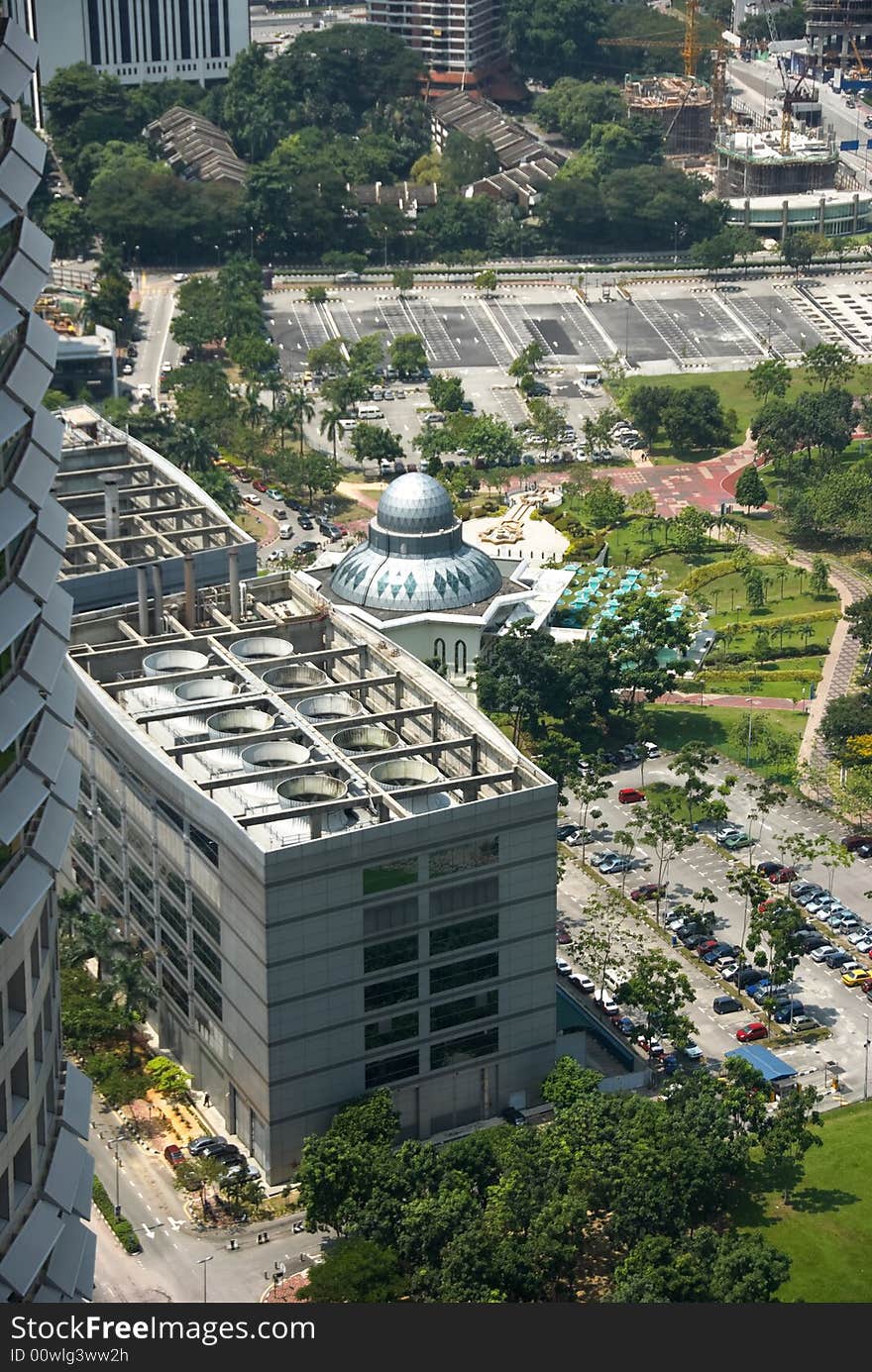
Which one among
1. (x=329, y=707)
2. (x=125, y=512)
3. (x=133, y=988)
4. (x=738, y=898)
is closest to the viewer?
(x=133, y=988)

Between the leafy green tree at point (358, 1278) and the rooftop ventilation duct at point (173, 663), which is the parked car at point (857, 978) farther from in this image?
the leafy green tree at point (358, 1278)

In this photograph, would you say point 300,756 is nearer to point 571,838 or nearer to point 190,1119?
point 190,1119

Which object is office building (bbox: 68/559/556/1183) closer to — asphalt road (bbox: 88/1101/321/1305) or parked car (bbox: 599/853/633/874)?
asphalt road (bbox: 88/1101/321/1305)

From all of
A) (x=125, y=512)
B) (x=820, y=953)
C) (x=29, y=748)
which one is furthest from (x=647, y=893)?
(x=29, y=748)

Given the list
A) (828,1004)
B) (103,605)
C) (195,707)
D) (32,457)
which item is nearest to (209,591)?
(103,605)

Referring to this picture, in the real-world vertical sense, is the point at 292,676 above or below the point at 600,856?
above

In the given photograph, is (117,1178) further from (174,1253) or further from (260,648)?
(260,648)

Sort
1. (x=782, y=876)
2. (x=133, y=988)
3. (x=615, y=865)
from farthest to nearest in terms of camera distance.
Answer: (x=615, y=865) → (x=782, y=876) → (x=133, y=988)
